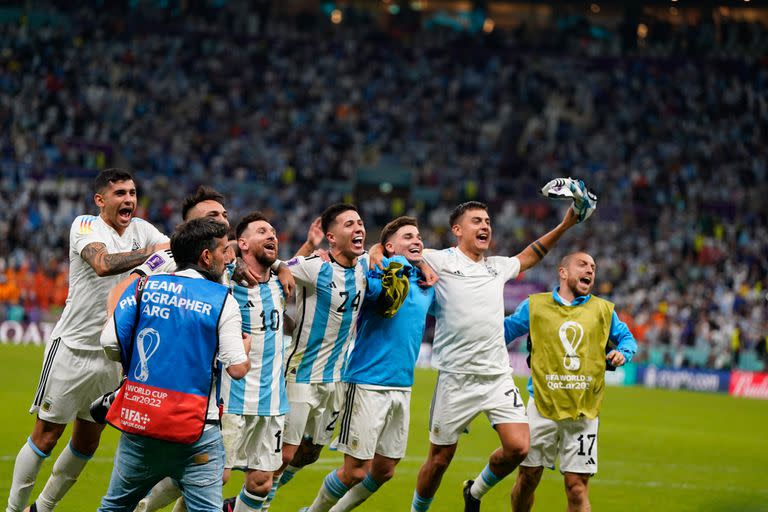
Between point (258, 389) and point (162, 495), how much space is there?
107cm

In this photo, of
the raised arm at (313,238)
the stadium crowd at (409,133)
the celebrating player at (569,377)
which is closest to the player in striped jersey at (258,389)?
the raised arm at (313,238)

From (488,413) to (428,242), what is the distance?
2563cm

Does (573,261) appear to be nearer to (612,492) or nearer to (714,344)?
(612,492)

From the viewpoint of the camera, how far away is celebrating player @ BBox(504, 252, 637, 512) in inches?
345

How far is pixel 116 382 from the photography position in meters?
8.38

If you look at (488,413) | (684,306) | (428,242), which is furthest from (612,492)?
(428,242)

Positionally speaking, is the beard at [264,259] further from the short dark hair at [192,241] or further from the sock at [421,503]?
the sock at [421,503]

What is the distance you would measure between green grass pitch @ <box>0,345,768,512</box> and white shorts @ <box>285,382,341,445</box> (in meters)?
1.35

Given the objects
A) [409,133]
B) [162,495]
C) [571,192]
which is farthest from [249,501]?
[409,133]

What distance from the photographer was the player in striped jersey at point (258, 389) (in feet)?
25.4

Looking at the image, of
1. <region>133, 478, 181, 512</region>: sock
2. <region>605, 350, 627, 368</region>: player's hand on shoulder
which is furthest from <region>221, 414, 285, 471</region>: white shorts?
<region>605, 350, 627, 368</region>: player's hand on shoulder

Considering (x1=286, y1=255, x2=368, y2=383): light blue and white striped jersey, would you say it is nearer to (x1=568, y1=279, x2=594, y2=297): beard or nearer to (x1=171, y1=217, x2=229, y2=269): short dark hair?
(x1=568, y1=279, x2=594, y2=297): beard

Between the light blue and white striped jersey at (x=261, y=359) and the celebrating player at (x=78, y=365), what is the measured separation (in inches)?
34.4

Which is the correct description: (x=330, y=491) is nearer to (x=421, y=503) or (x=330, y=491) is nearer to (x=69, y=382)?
(x=421, y=503)
